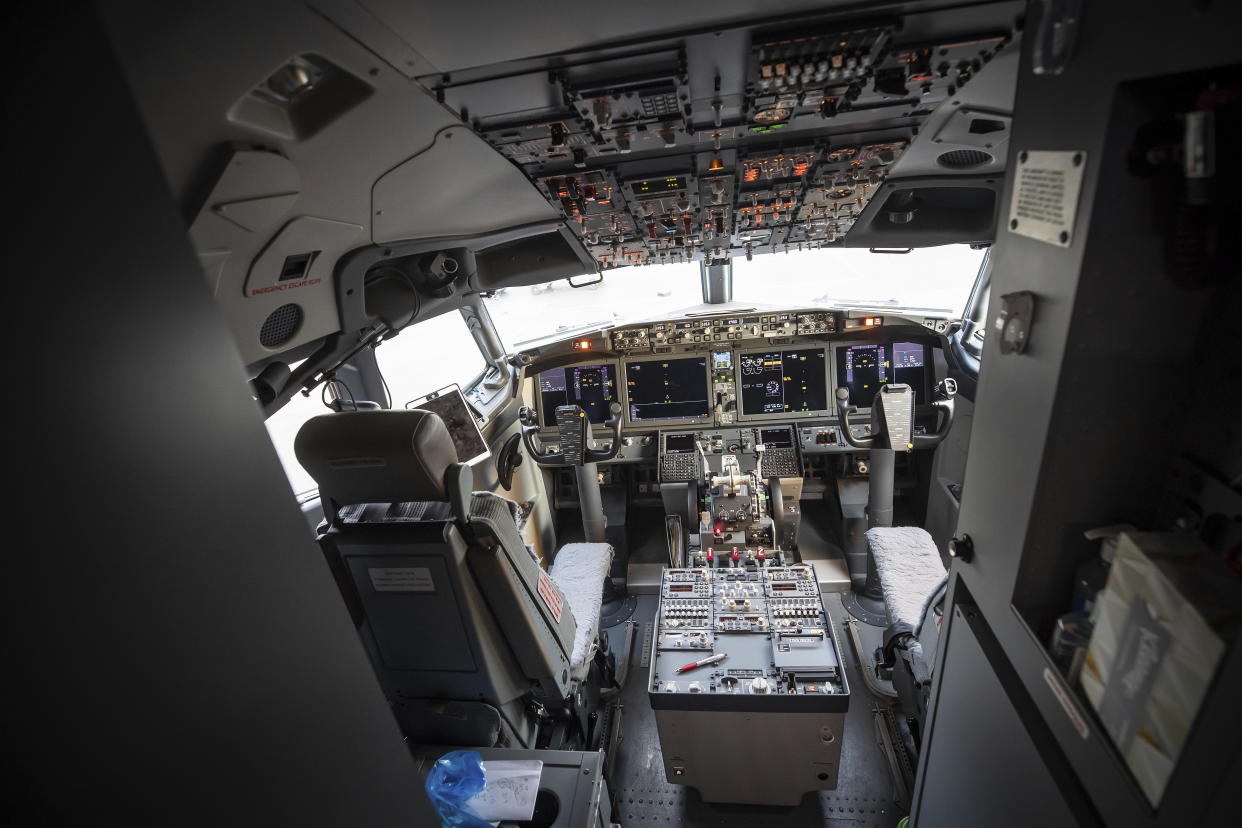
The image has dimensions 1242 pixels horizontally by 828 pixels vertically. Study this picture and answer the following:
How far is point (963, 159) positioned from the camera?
2342 mm

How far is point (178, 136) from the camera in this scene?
1.03m

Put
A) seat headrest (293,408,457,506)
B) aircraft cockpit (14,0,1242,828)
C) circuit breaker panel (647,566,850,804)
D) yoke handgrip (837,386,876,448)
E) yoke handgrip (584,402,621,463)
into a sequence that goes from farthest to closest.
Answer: yoke handgrip (584,402,621,463), yoke handgrip (837,386,876,448), circuit breaker panel (647,566,850,804), seat headrest (293,408,457,506), aircraft cockpit (14,0,1242,828)

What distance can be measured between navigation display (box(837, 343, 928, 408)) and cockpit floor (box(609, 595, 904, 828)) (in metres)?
2.54

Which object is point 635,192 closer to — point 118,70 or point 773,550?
point 118,70

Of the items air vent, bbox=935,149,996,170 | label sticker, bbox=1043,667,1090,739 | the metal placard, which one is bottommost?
label sticker, bbox=1043,667,1090,739

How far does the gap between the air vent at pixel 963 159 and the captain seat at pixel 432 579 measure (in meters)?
2.26

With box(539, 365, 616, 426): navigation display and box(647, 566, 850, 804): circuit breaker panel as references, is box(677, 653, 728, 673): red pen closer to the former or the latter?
box(647, 566, 850, 804): circuit breaker panel

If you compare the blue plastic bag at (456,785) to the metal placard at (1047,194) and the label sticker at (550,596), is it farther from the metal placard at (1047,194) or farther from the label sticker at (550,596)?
the metal placard at (1047,194)

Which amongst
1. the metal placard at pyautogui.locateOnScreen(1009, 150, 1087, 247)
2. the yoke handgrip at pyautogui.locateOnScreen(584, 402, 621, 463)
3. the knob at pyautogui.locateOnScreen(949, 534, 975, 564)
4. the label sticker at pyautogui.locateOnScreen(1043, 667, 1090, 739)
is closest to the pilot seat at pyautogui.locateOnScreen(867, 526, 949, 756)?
the knob at pyautogui.locateOnScreen(949, 534, 975, 564)

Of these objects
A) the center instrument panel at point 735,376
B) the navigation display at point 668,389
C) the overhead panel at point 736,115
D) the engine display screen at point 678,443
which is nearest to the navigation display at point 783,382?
the center instrument panel at point 735,376

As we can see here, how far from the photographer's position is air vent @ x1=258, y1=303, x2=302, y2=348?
5.56ft

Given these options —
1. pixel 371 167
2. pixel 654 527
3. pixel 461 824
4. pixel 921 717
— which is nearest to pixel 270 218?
pixel 371 167

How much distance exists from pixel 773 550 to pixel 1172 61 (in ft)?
11.4

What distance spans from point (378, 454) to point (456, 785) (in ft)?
3.28
